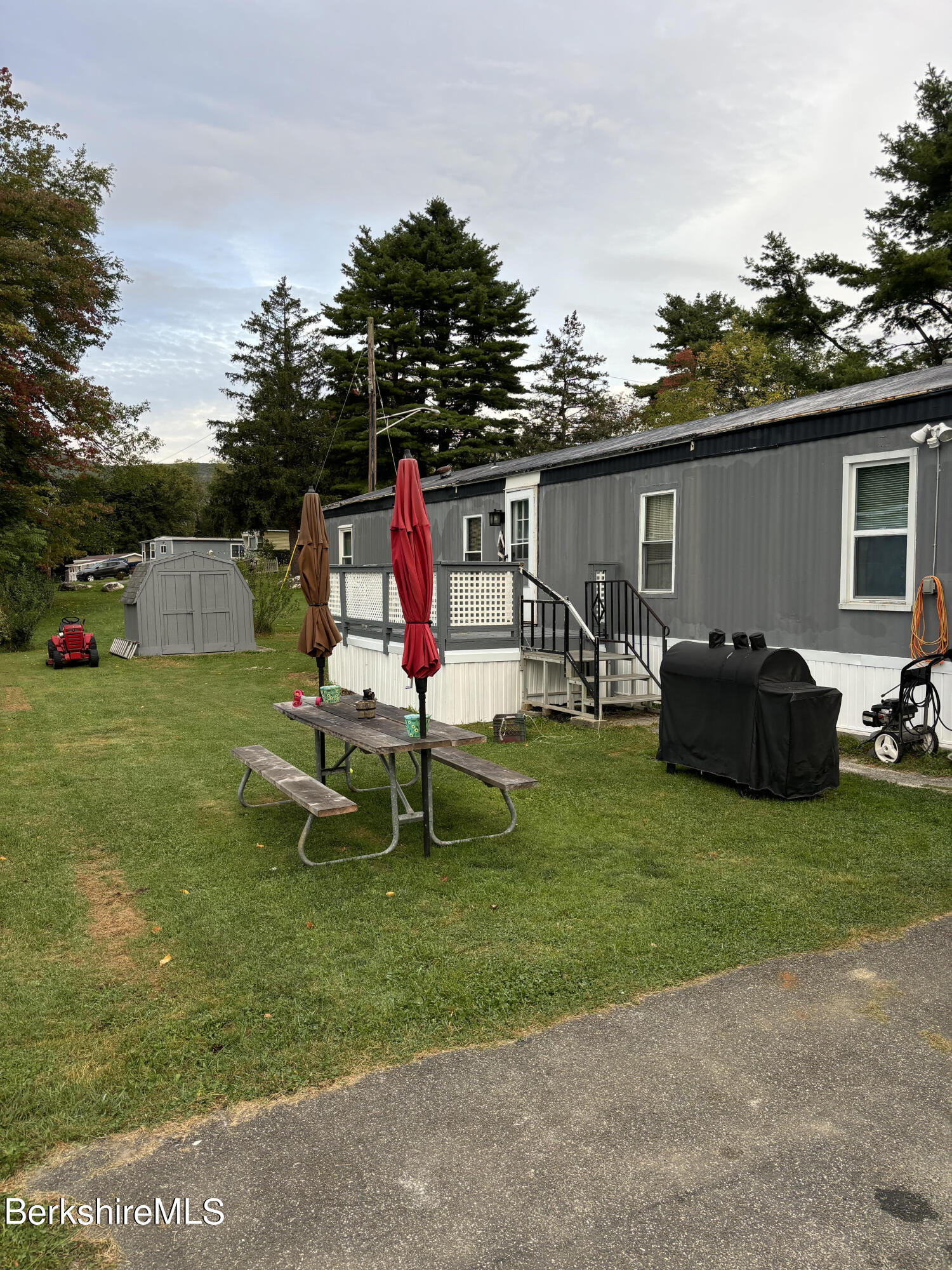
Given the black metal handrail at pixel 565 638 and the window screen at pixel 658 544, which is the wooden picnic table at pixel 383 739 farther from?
the window screen at pixel 658 544

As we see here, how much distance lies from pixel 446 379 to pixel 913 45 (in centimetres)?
2023

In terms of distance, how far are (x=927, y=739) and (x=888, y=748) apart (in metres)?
0.43

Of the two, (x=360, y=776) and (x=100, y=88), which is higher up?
(x=100, y=88)

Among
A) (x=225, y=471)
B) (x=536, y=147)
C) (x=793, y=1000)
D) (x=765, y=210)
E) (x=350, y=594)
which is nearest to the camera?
(x=793, y=1000)

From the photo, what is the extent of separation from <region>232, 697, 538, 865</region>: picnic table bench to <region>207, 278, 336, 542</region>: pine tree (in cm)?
3745

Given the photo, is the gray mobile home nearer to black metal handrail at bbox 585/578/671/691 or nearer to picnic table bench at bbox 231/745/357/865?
black metal handrail at bbox 585/578/671/691

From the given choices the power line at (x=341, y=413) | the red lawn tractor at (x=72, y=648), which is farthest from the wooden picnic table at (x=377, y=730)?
the power line at (x=341, y=413)

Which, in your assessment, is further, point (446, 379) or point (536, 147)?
point (446, 379)

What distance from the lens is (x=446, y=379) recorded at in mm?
36969

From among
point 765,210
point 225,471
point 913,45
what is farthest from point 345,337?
point 913,45

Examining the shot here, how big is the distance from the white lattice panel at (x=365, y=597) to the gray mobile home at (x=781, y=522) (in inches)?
107

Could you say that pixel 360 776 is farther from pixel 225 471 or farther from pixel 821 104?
pixel 225 471

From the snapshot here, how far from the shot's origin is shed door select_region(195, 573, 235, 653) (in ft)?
59.5

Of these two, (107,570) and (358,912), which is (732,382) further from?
(358,912)
